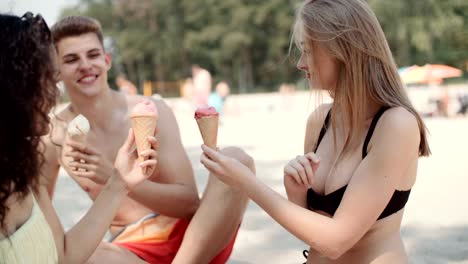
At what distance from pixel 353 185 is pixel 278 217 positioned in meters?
0.34

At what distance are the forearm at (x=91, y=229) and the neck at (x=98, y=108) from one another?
142 centimetres

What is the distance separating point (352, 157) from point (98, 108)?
1.86 metres

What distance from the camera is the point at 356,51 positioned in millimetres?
2494

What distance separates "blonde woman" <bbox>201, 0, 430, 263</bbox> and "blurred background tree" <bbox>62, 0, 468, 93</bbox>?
159ft

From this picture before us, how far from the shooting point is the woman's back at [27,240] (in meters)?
1.88

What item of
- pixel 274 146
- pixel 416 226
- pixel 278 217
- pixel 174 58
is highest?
pixel 278 217

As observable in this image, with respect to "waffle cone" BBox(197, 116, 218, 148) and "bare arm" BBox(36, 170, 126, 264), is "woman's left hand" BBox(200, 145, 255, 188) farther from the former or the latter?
"bare arm" BBox(36, 170, 126, 264)

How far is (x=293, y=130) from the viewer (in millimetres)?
17000

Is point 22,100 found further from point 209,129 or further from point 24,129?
point 209,129

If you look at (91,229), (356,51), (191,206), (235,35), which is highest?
(356,51)

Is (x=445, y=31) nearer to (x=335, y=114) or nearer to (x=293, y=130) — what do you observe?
(x=293, y=130)

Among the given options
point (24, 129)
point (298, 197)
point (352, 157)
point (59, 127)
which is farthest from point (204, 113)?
point (59, 127)

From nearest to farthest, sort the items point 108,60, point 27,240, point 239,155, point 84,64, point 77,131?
point 27,240 < point 77,131 < point 239,155 < point 84,64 < point 108,60

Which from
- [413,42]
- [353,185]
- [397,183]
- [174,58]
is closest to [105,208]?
[353,185]
